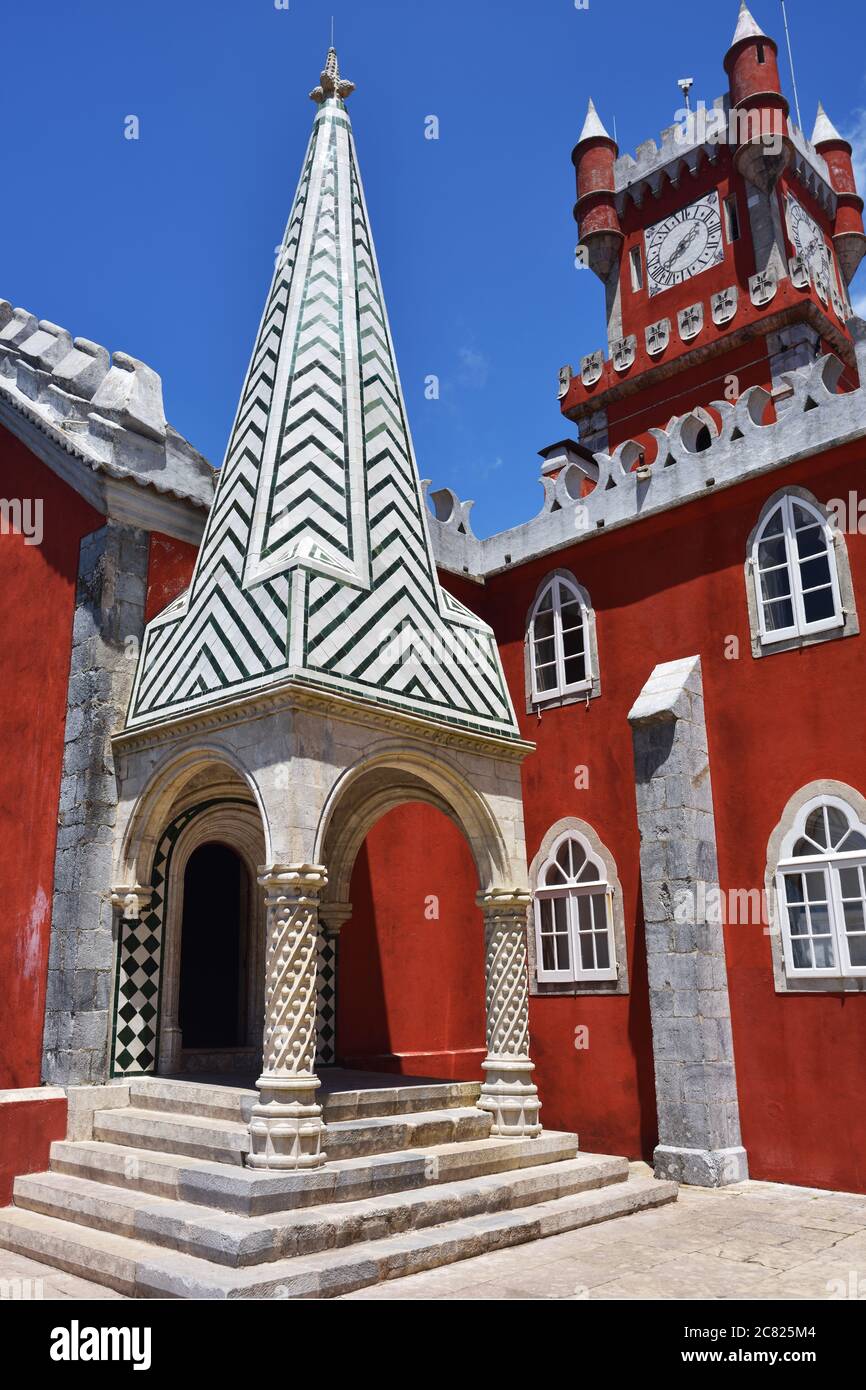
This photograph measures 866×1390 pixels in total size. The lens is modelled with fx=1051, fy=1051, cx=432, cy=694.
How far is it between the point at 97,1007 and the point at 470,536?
7616 millimetres

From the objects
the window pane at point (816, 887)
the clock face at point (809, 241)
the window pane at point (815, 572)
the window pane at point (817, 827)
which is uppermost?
the clock face at point (809, 241)

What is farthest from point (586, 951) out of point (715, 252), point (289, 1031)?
point (715, 252)

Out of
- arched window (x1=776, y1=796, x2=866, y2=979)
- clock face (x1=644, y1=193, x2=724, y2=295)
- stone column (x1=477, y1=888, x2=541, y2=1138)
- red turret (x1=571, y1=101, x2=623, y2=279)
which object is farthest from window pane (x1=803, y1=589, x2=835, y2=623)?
red turret (x1=571, y1=101, x2=623, y2=279)

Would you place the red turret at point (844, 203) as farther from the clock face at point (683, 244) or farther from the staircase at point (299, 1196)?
the staircase at point (299, 1196)

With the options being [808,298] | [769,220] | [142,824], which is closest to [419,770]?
[142,824]

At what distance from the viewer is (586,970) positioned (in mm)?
11742

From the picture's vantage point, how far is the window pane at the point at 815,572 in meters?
10.4

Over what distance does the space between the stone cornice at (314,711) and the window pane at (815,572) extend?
129 inches

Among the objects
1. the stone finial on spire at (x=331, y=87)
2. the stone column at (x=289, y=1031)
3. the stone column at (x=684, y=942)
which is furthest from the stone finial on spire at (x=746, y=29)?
the stone column at (x=289, y=1031)

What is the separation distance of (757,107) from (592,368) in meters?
4.76

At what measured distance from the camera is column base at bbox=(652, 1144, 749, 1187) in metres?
9.56

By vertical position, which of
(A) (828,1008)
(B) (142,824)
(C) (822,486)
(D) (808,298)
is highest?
(D) (808,298)
